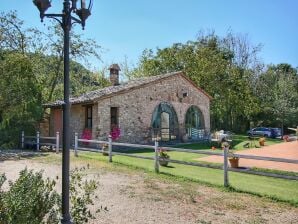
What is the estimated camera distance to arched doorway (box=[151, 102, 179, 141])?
2436 cm

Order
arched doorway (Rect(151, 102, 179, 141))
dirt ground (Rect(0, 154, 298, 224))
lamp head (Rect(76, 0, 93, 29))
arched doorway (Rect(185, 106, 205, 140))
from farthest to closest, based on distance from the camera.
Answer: arched doorway (Rect(185, 106, 205, 140)) → arched doorway (Rect(151, 102, 179, 141)) → dirt ground (Rect(0, 154, 298, 224)) → lamp head (Rect(76, 0, 93, 29))

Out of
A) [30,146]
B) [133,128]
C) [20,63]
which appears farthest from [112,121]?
[20,63]

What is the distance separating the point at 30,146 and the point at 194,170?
12.7 metres

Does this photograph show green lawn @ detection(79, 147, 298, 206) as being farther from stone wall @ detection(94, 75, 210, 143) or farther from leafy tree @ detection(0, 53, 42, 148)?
leafy tree @ detection(0, 53, 42, 148)

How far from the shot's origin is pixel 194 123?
2769cm

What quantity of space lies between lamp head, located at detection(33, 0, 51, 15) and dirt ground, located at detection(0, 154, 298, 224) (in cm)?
405

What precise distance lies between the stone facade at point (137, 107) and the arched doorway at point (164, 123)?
313mm

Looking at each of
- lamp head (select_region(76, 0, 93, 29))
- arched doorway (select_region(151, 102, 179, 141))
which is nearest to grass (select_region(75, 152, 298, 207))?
lamp head (select_region(76, 0, 93, 29))

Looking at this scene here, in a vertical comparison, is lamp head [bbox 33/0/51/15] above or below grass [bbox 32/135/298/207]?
above

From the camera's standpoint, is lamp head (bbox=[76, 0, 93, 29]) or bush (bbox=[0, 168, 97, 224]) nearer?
bush (bbox=[0, 168, 97, 224])

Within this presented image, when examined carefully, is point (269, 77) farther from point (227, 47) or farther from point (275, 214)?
point (275, 214)

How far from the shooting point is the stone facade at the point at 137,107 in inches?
836

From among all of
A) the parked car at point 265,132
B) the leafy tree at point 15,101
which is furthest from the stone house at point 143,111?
the parked car at point 265,132

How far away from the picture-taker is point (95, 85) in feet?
149
